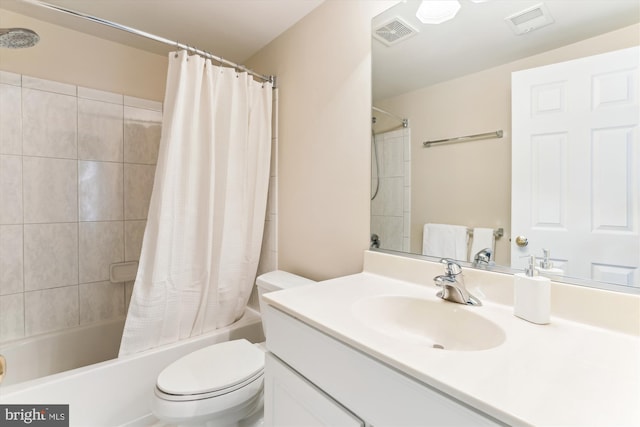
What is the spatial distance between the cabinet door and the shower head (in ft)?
5.39

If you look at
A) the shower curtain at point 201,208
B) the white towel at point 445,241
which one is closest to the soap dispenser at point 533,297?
the white towel at point 445,241

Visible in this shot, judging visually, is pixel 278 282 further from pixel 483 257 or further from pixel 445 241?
pixel 483 257

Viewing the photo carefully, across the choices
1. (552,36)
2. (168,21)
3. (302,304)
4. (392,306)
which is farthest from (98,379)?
(552,36)

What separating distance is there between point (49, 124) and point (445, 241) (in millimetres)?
2241

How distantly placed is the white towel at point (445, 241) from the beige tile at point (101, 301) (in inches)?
79.0

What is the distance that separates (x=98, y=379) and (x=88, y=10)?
190 cm

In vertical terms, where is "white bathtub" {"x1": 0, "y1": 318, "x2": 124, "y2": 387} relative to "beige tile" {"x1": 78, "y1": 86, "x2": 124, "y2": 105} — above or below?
below

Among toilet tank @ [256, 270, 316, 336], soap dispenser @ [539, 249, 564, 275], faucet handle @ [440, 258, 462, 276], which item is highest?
soap dispenser @ [539, 249, 564, 275]

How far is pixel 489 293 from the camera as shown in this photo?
930 millimetres

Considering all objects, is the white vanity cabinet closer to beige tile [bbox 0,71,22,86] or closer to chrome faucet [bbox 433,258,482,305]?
chrome faucet [bbox 433,258,482,305]

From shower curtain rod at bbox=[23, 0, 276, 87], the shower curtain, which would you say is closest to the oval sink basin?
the shower curtain

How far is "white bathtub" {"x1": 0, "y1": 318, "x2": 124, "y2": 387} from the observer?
5.16 ft

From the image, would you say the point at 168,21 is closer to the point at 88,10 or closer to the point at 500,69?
the point at 88,10

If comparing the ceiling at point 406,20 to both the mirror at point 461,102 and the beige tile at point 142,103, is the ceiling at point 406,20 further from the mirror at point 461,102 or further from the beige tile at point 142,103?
the beige tile at point 142,103
